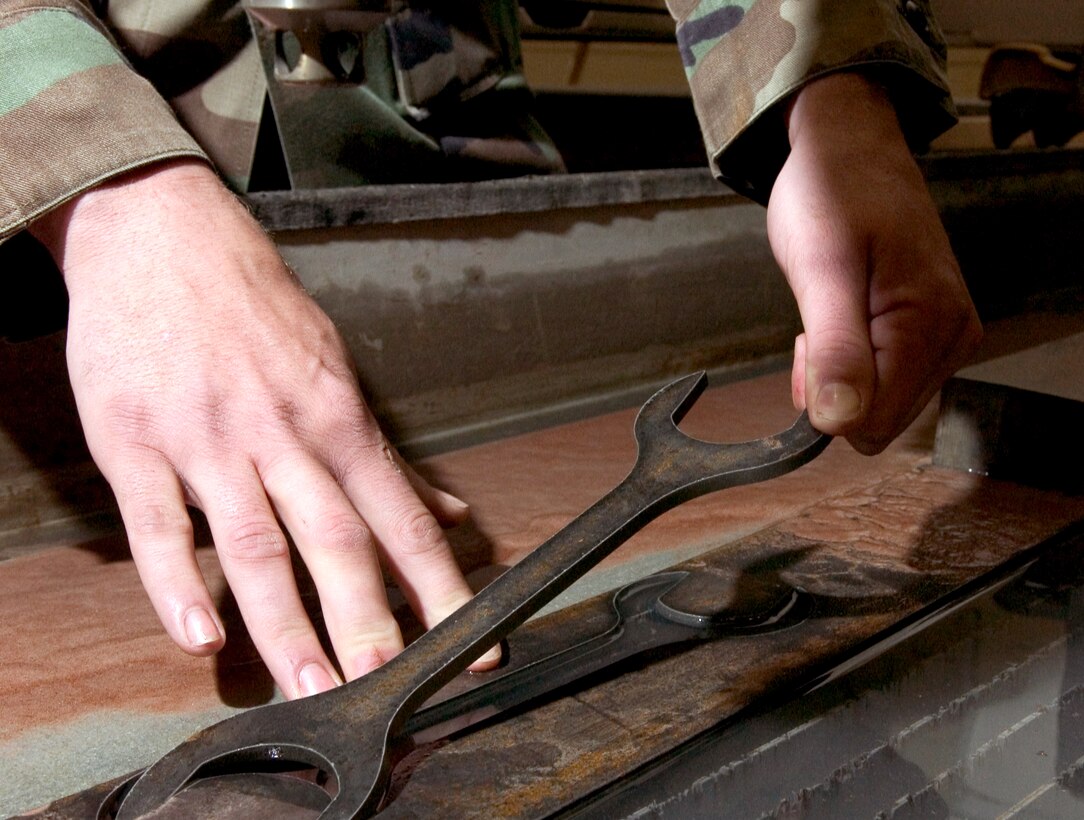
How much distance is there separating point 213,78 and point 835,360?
1.12 meters

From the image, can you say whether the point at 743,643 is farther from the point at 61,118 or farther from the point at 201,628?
the point at 61,118

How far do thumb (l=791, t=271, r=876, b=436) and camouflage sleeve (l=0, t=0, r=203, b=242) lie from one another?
53 centimetres

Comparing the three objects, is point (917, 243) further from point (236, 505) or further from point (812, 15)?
point (236, 505)

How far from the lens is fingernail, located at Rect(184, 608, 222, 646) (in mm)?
633

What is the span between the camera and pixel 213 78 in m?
1.45

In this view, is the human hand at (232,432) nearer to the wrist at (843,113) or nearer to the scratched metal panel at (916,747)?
the scratched metal panel at (916,747)

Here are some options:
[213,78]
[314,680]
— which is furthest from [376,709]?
[213,78]

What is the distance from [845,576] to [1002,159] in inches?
70.0

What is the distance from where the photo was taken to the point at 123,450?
2.34 feet

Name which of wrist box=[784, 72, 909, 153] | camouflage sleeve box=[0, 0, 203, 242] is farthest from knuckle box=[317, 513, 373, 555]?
wrist box=[784, 72, 909, 153]

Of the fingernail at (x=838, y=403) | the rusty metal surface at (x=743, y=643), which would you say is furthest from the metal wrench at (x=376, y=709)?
the fingernail at (x=838, y=403)

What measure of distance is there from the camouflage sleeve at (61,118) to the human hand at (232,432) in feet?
0.07

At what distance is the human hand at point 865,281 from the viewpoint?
0.71 m

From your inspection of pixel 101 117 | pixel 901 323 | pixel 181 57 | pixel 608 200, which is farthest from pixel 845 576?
pixel 181 57
